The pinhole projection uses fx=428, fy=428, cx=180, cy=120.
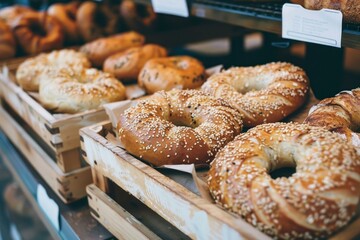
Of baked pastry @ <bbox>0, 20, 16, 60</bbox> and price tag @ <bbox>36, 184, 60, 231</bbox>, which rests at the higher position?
baked pastry @ <bbox>0, 20, 16, 60</bbox>

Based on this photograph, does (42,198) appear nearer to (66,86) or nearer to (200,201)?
(66,86)

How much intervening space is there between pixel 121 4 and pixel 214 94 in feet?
5.61

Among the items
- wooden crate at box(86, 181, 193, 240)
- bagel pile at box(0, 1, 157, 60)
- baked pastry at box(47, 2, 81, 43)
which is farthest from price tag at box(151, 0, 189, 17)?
baked pastry at box(47, 2, 81, 43)

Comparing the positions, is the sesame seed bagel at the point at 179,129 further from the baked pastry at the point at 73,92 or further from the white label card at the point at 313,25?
the baked pastry at the point at 73,92

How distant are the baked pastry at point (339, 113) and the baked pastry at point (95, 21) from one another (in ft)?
6.56

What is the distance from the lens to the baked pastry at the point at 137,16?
10.2 ft

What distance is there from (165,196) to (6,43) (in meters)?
2.12

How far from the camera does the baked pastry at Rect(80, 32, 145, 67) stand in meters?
2.62

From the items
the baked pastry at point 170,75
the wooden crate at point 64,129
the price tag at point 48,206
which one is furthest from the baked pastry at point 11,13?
the price tag at point 48,206

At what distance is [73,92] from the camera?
78.2 inches

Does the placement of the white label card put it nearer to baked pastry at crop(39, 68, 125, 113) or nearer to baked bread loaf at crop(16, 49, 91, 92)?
baked pastry at crop(39, 68, 125, 113)

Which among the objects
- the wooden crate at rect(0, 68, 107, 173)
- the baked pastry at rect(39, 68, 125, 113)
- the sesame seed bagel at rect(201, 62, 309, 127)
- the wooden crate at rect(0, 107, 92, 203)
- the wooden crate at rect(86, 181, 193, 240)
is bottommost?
the wooden crate at rect(0, 107, 92, 203)

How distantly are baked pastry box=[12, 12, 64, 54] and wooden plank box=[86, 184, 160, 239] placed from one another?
5.12 feet

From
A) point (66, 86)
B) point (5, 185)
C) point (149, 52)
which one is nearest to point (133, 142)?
point (66, 86)
